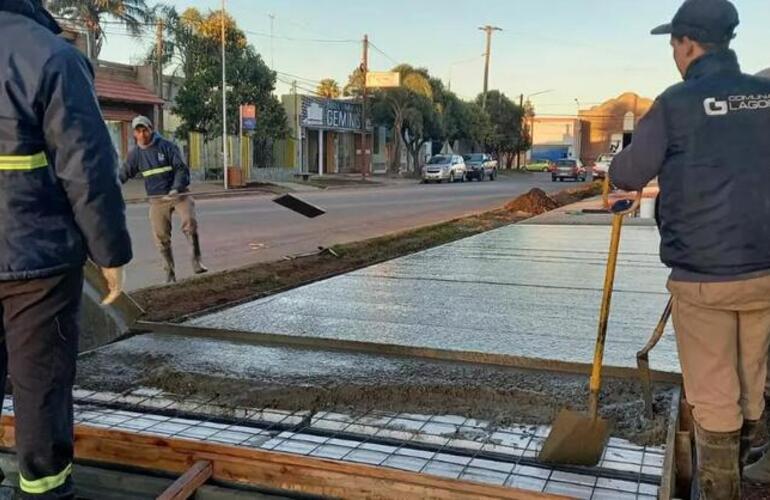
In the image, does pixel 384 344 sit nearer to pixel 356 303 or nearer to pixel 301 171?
pixel 356 303

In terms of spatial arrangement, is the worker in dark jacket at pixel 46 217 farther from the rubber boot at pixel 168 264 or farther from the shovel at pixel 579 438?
the rubber boot at pixel 168 264

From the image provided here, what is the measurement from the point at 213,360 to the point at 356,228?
38.2ft

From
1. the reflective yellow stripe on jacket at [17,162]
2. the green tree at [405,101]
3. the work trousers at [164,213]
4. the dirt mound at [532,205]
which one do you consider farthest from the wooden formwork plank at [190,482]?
the green tree at [405,101]

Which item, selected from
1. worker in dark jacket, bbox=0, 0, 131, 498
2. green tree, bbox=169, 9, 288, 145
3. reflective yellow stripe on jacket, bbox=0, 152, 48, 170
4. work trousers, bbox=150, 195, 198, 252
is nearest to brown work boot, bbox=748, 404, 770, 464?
worker in dark jacket, bbox=0, 0, 131, 498

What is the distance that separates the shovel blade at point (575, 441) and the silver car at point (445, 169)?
39.8 meters

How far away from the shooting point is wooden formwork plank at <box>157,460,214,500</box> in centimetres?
261

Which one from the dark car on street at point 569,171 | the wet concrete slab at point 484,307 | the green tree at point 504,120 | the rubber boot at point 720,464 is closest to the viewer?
the rubber boot at point 720,464

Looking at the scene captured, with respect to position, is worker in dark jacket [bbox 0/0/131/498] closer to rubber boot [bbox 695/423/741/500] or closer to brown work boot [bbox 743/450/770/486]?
rubber boot [bbox 695/423/741/500]

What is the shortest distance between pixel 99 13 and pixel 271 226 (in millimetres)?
22580

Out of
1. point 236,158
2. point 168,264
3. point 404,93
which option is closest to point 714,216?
point 168,264

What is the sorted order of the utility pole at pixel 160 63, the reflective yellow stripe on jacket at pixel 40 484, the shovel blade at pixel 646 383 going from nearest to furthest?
the reflective yellow stripe on jacket at pixel 40 484
the shovel blade at pixel 646 383
the utility pole at pixel 160 63

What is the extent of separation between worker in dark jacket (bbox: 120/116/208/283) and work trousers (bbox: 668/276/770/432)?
620 cm

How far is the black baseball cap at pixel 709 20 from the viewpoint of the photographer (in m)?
2.85

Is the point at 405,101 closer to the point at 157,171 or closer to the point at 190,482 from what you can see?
the point at 157,171
